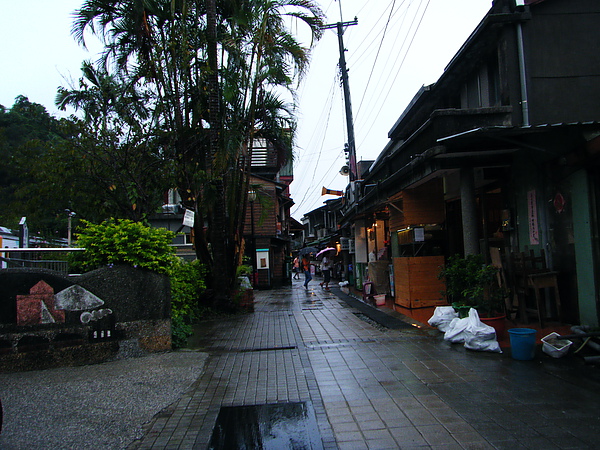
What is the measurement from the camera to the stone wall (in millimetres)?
6930

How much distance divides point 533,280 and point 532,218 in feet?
5.01

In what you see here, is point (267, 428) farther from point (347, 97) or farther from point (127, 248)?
point (347, 97)

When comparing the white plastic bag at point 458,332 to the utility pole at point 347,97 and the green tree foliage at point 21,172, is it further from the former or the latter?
the utility pole at point 347,97

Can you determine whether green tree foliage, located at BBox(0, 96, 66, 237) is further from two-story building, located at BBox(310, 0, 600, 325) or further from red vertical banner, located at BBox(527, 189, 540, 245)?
red vertical banner, located at BBox(527, 189, 540, 245)

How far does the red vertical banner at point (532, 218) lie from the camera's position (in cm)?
893

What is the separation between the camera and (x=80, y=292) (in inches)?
289

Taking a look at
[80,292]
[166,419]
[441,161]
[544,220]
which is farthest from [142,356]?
[544,220]

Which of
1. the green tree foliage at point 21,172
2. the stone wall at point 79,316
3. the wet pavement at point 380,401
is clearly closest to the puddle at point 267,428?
the wet pavement at point 380,401

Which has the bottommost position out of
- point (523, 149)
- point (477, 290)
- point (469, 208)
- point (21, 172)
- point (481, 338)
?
point (481, 338)

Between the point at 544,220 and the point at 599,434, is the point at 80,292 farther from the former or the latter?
the point at 544,220

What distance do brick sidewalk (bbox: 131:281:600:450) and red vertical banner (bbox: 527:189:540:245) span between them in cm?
285

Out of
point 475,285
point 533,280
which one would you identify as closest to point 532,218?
point 533,280

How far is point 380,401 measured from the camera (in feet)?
16.9

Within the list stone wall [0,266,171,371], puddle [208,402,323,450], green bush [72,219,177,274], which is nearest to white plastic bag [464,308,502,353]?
puddle [208,402,323,450]
